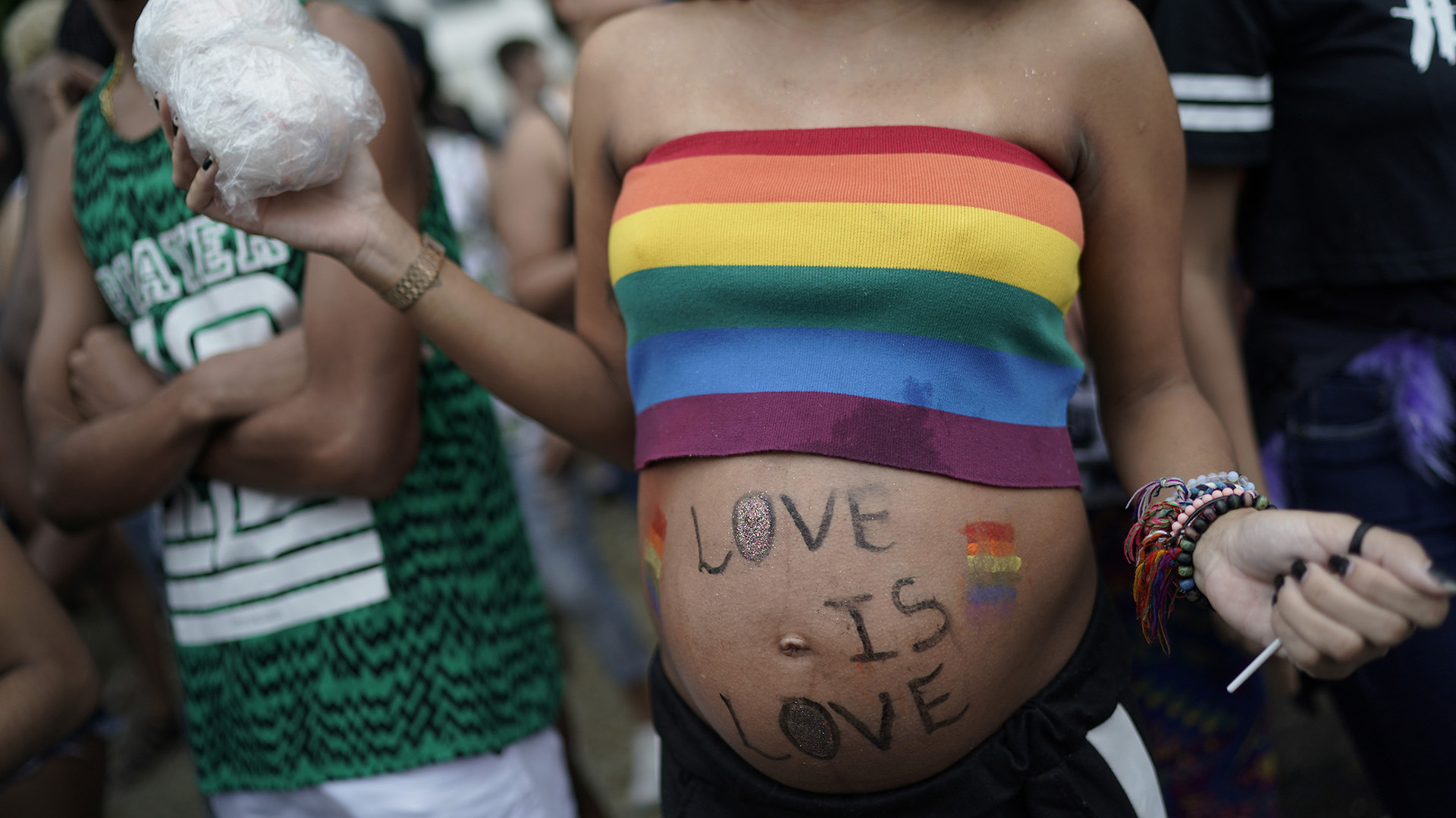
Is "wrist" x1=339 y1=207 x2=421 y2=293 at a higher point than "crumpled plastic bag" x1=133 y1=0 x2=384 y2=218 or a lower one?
lower

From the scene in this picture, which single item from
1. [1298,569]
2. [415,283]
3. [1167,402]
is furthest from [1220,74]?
[415,283]

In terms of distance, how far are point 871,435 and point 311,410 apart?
2.89 feet

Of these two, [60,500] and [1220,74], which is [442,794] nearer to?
[60,500]

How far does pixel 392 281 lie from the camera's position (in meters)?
1.39

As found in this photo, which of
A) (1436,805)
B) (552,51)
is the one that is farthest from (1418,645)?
(552,51)

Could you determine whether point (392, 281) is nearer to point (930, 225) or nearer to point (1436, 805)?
point (930, 225)

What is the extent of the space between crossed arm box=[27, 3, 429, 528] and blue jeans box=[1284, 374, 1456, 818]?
→ 1520 millimetres

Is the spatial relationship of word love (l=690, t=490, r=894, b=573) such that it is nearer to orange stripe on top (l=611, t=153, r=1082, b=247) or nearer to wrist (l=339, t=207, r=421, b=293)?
orange stripe on top (l=611, t=153, r=1082, b=247)

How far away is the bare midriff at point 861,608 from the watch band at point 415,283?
1.50ft

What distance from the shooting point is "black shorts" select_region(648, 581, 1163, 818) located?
50.4 inches

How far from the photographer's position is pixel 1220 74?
1.68 metres

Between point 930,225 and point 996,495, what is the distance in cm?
34

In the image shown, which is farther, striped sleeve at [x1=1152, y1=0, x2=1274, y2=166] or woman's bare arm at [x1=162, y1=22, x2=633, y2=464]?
striped sleeve at [x1=1152, y1=0, x2=1274, y2=166]

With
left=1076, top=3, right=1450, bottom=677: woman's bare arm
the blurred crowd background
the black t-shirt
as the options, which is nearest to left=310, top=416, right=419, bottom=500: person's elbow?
the blurred crowd background
